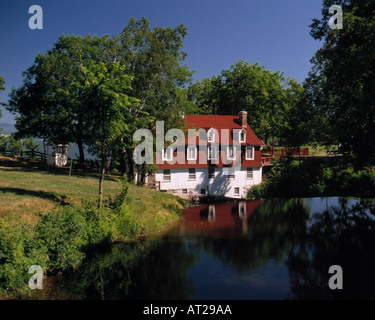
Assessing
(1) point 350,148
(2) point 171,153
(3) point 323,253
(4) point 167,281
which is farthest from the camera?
(2) point 171,153

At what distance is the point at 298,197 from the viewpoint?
42.8m

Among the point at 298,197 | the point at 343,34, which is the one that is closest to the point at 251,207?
the point at 298,197

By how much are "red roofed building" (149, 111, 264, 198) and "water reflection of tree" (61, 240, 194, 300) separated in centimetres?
1971

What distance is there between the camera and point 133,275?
16859 mm

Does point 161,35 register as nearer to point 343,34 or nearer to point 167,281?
point 343,34

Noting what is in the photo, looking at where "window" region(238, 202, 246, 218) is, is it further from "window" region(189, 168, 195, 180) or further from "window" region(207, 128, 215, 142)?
"window" region(207, 128, 215, 142)

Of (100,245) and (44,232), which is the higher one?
(44,232)

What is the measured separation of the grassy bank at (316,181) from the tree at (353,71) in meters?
15.3

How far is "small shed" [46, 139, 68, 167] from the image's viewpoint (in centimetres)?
4440

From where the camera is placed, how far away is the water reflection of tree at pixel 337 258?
49.7ft

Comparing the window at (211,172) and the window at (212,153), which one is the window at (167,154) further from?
the window at (211,172)

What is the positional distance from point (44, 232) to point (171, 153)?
25.1 metres

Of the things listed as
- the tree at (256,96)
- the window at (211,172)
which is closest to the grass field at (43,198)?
the window at (211,172)
